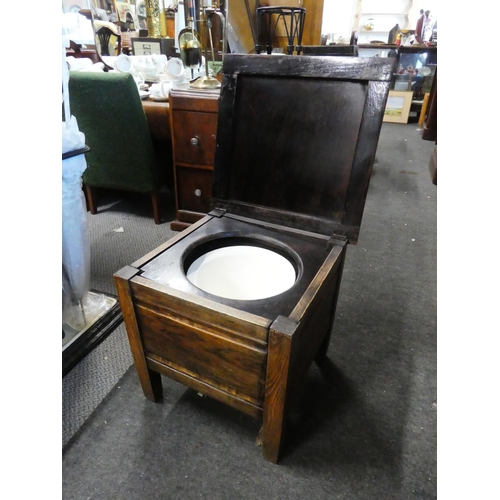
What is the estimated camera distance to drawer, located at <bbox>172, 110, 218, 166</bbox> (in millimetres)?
1490

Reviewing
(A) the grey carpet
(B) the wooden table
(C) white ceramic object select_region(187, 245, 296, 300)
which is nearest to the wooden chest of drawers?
(B) the wooden table

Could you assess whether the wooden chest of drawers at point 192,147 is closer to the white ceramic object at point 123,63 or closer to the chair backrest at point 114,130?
the chair backrest at point 114,130

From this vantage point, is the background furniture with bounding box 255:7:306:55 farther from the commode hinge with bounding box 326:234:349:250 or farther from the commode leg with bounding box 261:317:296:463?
the commode leg with bounding box 261:317:296:463

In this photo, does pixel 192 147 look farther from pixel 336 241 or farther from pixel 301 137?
pixel 336 241

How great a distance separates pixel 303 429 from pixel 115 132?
1449 mm

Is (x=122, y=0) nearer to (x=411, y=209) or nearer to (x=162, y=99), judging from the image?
(x=162, y=99)

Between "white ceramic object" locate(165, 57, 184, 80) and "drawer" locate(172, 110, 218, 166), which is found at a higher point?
"white ceramic object" locate(165, 57, 184, 80)

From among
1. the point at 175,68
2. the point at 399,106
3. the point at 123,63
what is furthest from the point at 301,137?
the point at 399,106

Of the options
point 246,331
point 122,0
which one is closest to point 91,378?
point 246,331

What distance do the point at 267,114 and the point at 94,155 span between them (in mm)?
1183

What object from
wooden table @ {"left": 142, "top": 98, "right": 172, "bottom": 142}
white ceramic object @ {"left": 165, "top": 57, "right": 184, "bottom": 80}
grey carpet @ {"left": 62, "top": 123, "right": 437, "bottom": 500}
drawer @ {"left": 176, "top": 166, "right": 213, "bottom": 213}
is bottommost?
grey carpet @ {"left": 62, "top": 123, "right": 437, "bottom": 500}

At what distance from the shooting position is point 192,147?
61.8 inches

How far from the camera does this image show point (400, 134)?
12.2ft

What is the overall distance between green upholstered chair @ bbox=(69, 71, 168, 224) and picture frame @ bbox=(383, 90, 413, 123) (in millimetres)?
3477
